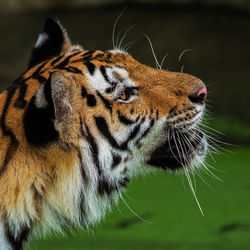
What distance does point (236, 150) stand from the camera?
451 centimetres

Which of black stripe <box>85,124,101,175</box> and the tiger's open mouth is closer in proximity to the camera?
black stripe <box>85,124,101,175</box>

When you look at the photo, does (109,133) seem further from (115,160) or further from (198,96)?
(198,96)

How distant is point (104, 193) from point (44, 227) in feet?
0.88

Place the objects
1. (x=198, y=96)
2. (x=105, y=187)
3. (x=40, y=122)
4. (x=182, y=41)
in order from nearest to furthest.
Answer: (x=40, y=122) < (x=105, y=187) < (x=198, y=96) < (x=182, y=41)

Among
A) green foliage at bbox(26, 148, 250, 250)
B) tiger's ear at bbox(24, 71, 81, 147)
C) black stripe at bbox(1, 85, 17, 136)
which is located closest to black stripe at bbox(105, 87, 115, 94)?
tiger's ear at bbox(24, 71, 81, 147)

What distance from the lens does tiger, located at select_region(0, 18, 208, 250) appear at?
66.8 inches

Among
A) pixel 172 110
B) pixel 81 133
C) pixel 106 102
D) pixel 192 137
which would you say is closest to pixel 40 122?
pixel 81 133

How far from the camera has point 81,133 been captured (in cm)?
183

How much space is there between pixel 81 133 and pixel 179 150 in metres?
0.45

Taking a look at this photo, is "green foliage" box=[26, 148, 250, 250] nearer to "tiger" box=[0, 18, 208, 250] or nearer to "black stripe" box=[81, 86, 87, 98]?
"tiger" box=[0, 18, 208, 250]

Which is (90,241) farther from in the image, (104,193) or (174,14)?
(174,14)

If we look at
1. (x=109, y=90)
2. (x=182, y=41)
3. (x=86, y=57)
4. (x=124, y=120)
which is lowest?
(x=124, y=120)

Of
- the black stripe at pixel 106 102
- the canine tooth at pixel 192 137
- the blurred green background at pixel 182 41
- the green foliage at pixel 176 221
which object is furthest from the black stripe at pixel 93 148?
the blurred green background at pixel 182 41

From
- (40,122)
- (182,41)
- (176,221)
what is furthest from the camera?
(182,41)
